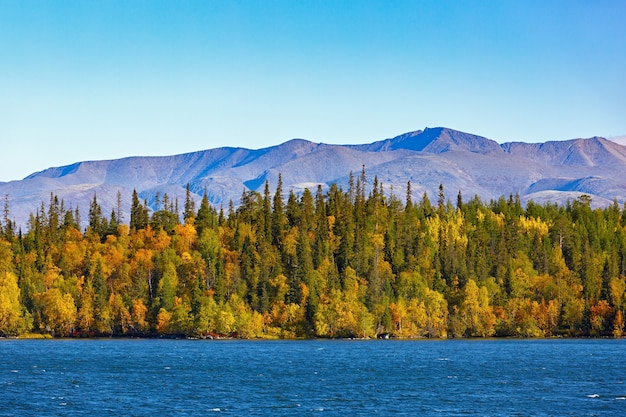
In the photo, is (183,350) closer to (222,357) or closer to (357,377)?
(222,357)

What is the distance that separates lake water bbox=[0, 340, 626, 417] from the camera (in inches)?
3364

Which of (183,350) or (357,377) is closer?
(357,377)

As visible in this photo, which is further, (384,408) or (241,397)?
(241,397)

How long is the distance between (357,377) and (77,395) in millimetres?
35585

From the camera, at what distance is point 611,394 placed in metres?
95.4

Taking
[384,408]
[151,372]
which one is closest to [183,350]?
[151,372]

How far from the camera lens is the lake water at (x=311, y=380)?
8544 cm

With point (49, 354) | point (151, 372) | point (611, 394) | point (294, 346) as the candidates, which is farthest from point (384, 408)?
point (294, 346)

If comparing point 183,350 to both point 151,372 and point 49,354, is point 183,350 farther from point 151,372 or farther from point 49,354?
point 151,372

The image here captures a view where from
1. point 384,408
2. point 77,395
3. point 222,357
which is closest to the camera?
point 384,408

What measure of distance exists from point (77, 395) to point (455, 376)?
152 feet

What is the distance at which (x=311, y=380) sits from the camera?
11162 centimetres

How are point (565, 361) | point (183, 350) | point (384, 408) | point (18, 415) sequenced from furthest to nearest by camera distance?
point (183, 350) → point (565, 361) → point (384, 408) → point (18, 415)

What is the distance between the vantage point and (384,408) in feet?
282
